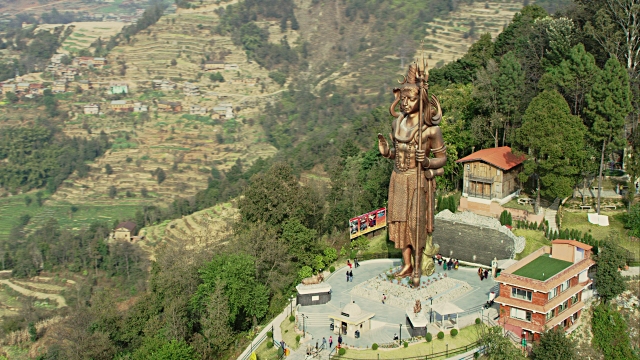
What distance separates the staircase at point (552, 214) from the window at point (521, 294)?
876 centimetres

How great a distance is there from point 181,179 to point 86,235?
22869 millimetres

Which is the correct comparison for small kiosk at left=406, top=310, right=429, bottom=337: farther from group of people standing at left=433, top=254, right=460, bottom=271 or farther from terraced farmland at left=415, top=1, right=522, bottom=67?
terraced farmland at left=415, top=1, right=522, bottom=67

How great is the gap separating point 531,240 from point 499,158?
5.92 m

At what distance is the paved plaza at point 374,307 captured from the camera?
27033 mm

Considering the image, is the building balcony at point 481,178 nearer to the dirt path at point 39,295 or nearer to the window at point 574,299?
the window at point 574,299

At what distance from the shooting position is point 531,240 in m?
34.4

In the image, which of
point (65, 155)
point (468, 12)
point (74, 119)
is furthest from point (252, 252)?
point (468, 12)

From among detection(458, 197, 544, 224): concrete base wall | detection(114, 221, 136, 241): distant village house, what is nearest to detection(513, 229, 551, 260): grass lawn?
detection(458, 197, 544, 224): concrete base wall

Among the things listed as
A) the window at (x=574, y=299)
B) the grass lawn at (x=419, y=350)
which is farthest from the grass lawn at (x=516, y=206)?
the grass lawn at (x=419, y=350)

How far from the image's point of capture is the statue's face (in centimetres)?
2734

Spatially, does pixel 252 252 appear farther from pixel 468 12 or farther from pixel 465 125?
pixel 468 12

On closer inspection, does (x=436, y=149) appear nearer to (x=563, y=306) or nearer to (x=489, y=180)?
(x=563, y=306)

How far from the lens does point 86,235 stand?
6962 cm

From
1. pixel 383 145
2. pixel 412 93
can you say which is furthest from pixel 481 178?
pixel 412 93
